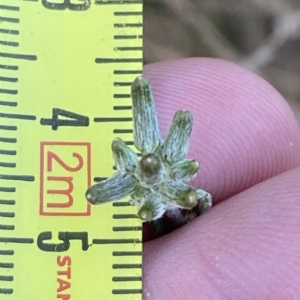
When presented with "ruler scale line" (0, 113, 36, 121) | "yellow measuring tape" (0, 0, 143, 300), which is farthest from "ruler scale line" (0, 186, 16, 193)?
"ruler scale line" (0, 113, 36, 121)

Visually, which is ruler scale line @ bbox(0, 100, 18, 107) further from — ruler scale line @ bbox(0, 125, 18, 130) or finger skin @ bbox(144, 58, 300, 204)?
finger skin @ bbox(144, 58, 300, 204)

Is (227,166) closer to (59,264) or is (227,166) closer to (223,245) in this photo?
(223,245)

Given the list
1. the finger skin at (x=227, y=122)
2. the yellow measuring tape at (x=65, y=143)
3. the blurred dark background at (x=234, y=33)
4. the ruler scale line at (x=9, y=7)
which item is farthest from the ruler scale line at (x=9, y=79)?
the blurred dark background at (x=234, y=33)

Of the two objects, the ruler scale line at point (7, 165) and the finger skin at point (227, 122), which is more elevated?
the finger skin at point (227, 122)

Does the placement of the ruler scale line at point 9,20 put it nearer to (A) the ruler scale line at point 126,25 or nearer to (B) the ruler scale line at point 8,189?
(A) the ruler scale line at point 126,25

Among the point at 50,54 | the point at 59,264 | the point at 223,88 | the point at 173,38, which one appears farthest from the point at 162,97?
the point at 173,38
